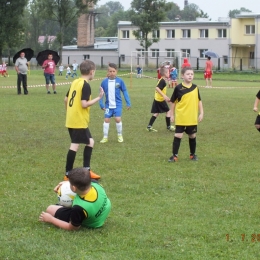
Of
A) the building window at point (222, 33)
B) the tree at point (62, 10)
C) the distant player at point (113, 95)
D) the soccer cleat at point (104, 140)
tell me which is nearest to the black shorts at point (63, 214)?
the distant player at point (113, 95)

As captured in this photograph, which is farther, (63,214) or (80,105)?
(80,105)

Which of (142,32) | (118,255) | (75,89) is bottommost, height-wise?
(118,255)

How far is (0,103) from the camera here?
22.4 meters

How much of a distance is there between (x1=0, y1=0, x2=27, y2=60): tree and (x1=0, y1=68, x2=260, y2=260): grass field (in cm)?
5419

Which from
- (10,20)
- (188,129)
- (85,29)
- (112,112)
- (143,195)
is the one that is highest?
(85,29)

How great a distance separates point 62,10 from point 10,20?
589cm

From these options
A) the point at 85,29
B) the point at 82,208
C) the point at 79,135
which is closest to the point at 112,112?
the point at 79,135

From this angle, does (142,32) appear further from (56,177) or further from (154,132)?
(56,177)

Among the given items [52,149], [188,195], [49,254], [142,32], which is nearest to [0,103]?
[52,149]

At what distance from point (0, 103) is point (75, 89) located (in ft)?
46.3

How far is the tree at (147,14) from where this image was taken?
68688mm

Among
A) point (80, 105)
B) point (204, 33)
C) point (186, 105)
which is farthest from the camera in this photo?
point (204, 33)

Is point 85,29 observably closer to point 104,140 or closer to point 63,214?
point 104,140

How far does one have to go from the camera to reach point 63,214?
21.7 ft
